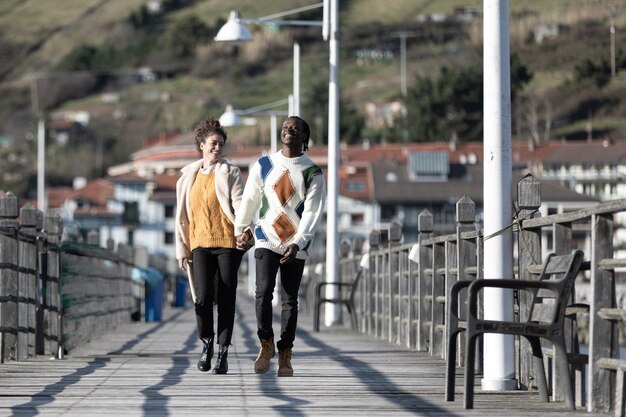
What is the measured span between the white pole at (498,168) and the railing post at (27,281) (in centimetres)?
558

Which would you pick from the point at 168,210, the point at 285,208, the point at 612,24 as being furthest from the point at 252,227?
the point at 612,24

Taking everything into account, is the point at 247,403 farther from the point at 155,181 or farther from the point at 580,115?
the point at 580,115

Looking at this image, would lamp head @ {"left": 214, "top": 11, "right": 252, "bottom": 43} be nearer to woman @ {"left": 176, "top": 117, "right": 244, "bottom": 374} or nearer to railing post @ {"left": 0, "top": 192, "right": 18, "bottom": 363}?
railing post @ {"left": 0, "top": 192, "right": 18, "bottom": 363}

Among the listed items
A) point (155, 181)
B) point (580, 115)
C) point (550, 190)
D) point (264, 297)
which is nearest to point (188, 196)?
point (264, 297)

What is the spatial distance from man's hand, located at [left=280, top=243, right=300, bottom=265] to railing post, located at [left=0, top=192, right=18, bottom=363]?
11.2 ft

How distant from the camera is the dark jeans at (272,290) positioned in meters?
13.4

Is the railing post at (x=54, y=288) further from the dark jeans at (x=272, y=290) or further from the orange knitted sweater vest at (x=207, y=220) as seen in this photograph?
the dark jeans at (x=272, y=290)

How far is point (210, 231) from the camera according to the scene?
45.6 ft

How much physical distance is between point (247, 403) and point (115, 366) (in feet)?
→ 14.8

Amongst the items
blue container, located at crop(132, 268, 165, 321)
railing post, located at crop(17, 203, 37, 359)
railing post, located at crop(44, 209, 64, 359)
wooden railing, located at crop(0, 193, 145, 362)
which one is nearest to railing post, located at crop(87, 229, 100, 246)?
blue container, located at crop(132, 268, 165, 321)

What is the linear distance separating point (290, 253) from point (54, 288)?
516cm

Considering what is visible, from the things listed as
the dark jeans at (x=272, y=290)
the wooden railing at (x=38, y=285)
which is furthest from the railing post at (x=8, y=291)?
the dark jeans at (x=272, y=290)

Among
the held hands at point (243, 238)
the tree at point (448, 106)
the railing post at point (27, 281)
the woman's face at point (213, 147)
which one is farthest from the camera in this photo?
the tree at point (448, 106)

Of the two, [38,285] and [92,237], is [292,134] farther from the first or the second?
[92,237]
